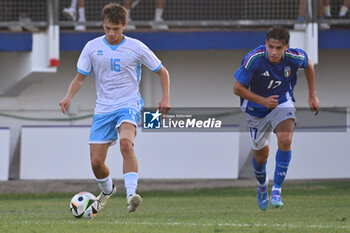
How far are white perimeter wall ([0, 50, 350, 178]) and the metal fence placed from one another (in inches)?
57.3

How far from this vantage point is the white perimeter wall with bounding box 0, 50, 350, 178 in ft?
63.1

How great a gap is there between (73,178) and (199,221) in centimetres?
998

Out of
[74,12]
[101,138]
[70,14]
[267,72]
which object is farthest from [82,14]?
[101,138]

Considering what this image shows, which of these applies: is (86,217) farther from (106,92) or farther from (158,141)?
(158,141)

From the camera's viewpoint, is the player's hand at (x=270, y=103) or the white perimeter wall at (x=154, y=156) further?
the white perimeter wall at (x=154, y=156)

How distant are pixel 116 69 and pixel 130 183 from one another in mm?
1315

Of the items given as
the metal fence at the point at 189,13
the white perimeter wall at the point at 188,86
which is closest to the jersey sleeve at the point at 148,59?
the metal fence at the point at 189,13

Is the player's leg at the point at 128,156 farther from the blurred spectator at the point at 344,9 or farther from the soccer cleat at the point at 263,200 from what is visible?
the blurred spectator at the point at 344,9

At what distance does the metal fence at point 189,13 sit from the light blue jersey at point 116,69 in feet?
27.5

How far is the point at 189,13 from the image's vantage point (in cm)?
1777

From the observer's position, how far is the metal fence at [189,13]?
17.0 metres

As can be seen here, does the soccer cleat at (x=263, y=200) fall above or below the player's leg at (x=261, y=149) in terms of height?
below

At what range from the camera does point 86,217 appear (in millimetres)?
8188

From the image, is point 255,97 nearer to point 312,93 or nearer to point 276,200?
point 312,93
